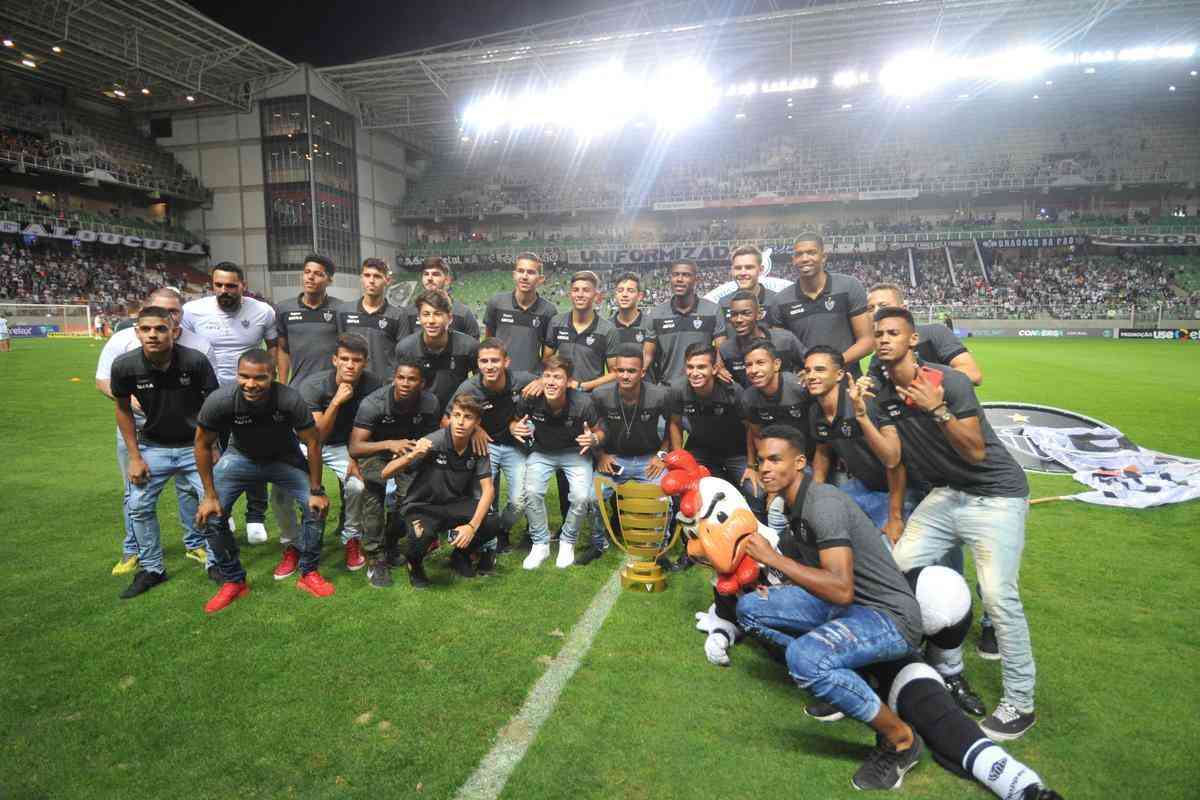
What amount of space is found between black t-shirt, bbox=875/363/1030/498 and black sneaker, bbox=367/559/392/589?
4045 millimetres

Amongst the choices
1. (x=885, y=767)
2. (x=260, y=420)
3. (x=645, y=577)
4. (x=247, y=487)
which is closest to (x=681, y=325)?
(x=645, y=577)

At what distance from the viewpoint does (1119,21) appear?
36594 mm

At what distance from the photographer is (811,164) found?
50.3 m

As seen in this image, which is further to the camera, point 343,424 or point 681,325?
point 681,325

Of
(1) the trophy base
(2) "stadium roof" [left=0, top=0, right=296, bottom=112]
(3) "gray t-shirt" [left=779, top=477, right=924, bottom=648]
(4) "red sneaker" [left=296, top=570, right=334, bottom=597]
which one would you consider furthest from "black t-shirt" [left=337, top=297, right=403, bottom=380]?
(2) "stadium roof" [left=0, top=0, right=296, bottom=112]

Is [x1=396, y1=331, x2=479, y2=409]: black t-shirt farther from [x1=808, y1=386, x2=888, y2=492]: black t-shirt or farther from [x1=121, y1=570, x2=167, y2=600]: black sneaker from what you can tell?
[x1=808, y1=386, x2=888, y2=492]: black t-shirt

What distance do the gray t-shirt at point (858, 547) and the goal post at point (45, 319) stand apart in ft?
123

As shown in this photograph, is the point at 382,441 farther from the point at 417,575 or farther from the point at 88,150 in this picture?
the point at 88,150

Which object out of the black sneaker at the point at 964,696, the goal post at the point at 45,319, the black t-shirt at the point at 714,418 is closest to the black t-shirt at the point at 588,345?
the black t-shirt at the point at 714,418

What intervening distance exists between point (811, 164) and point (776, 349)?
1984 inches

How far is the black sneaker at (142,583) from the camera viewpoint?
16.3 ft

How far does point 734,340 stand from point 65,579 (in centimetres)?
618

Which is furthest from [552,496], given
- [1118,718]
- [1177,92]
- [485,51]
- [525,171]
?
[1177,92]

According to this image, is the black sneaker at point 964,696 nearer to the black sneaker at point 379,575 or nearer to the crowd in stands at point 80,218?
the black sneaker at point 379,575
